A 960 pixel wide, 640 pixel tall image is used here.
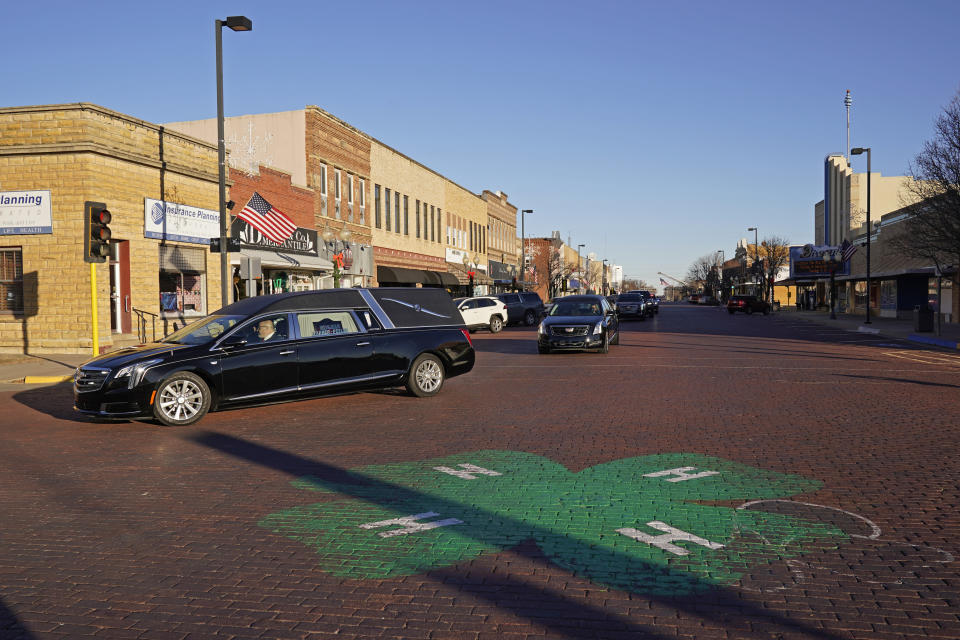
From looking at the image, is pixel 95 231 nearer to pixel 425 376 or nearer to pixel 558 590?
pixel 425 376

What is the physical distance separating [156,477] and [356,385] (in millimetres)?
4467

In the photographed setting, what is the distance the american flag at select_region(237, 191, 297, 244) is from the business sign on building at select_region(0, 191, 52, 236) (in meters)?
5.51

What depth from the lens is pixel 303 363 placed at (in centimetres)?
1079

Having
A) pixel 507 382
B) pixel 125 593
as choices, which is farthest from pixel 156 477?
pixel 507 382

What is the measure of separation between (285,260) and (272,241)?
11.2 feet

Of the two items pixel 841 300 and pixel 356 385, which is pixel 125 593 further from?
pixel 841 300

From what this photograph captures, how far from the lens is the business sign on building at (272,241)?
2658 centimetres

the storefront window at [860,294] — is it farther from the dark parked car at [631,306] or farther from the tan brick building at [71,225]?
the tan brick building at [71,225]

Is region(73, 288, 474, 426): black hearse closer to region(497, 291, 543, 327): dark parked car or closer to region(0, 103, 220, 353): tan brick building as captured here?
region(0, 103, 220, 353): tan brick building

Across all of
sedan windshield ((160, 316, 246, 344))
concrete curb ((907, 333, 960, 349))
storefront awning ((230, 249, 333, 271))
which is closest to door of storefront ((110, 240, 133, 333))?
storefront awning ((230, 249, 333, 271))

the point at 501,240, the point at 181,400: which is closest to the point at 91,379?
the point at 181,400

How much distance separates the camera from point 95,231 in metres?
14.7

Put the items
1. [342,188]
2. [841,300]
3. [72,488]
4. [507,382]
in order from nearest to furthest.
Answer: [72,488], [507,382], [342,188], [841,300]

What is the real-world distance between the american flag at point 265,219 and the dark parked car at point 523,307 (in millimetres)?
13341
